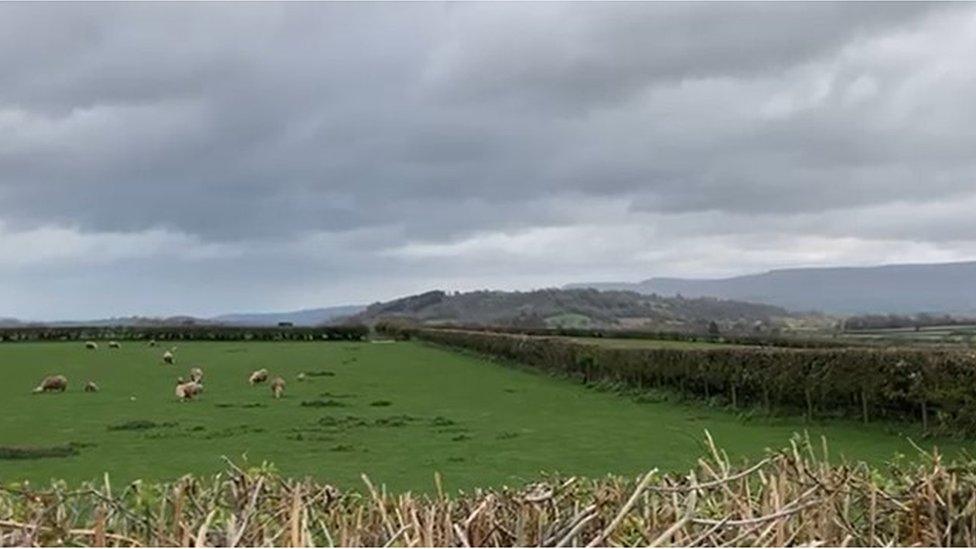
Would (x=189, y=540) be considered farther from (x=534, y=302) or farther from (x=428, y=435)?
(x=534, y=302)

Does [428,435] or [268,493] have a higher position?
[268,493]

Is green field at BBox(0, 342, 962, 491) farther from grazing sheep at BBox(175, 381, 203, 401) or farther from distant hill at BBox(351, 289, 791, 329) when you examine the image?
distant hill at BBox(351, 289, 791, 329)

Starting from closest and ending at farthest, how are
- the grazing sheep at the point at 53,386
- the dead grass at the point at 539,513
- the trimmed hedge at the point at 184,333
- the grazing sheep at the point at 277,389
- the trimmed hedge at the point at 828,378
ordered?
1. the dead grass at the point at 539,513
2. the trimmed hedge at the point at 828,378
3. the grazing sheep at the point at 277,389
4. the grazing sheep at the point at 53,386
5. the trimmed hedge at the point at 184,333

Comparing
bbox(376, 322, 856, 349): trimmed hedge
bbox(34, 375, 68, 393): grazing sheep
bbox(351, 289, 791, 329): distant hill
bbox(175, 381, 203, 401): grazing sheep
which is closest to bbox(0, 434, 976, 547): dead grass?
bbox(175, 381, 203, 401): grazing sheep

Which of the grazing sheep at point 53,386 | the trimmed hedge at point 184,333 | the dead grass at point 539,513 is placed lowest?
the grazing sheep at point 53,386

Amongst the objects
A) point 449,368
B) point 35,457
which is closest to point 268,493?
point 35,457

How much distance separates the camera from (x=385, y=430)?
21188mm

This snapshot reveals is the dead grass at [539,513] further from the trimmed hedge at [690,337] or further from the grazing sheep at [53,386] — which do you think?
the trimmed hedge at [690,337]

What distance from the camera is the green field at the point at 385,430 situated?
52.6ft

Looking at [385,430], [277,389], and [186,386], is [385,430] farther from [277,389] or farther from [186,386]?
[186,386]

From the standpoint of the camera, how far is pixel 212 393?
99.8ft

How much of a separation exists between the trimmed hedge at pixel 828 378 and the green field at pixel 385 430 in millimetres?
616

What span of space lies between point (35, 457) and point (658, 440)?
10.7 meters

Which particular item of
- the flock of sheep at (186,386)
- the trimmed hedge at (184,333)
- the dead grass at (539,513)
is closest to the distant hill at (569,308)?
the trimmed hedge at (184,333)
